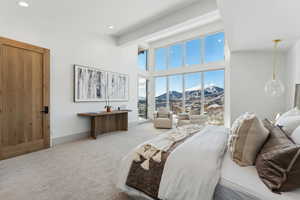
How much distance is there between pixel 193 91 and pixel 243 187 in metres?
5.63

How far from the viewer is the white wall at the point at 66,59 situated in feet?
10.7

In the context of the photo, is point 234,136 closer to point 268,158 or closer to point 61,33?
point 268,158

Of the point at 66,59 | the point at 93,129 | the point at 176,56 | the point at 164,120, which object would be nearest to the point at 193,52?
the point at 176,56

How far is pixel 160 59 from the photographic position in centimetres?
742

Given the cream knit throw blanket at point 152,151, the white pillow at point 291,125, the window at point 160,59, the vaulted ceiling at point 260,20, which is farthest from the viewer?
the window at point 160,59

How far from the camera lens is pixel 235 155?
4.50 ft

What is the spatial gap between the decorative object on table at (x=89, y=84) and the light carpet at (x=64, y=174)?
1536 mm

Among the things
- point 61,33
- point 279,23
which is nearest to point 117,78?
point 61,33

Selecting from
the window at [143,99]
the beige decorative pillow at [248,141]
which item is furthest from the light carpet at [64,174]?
the window at [143,99]

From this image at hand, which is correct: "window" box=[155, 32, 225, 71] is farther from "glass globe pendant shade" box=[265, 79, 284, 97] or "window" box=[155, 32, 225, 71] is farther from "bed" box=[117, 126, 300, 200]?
"bed" box=[117, 126, 300, 200]

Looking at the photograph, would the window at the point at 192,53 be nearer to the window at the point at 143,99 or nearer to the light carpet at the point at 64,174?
the window at the point at 143,99

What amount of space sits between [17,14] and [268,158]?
470 cm

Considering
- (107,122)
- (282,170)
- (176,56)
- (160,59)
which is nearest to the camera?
(282,170)

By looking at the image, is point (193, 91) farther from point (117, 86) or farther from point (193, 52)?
point (117, 86)
